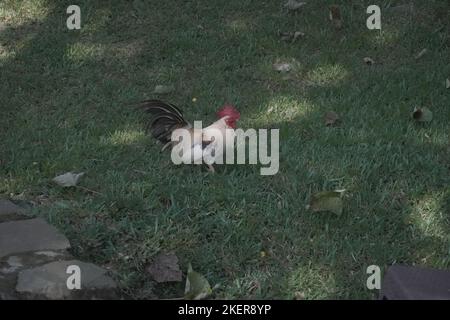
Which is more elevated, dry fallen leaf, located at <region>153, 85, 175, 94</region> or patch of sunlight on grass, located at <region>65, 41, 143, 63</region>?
patch of sunlight on grass, located at <region>65, 41, 143, 63</region>

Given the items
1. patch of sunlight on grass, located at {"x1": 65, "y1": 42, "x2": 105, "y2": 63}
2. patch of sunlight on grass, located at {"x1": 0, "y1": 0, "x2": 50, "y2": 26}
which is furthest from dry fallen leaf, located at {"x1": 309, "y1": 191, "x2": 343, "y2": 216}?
patch of sunlight on grass, located at {"x1": 0, "y1": 0, "x2": 50, "y2": 26}

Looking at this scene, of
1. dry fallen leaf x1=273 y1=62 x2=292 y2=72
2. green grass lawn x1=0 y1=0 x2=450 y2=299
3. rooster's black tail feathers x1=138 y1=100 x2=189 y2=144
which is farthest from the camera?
dry fallen leaf x1=273 y1=62 x2=292 y2=72

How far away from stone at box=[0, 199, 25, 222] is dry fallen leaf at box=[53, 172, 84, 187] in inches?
13.3

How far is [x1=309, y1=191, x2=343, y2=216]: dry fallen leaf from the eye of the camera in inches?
142

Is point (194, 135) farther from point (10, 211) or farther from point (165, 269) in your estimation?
point (10, 211)

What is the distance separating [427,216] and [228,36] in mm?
2724

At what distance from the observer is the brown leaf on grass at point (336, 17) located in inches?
229

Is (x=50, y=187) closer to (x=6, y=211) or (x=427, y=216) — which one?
(x=6, y=211)

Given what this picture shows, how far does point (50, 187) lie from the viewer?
392cm

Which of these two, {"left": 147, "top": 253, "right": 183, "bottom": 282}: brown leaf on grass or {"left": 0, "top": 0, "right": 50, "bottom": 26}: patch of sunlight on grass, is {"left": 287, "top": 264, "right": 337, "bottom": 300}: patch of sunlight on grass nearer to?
{"left": 147, "top": 253, "right": 183, "bottom": 282}: brown leaf on grass

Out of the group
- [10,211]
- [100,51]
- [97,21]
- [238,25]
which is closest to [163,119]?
[10,211]

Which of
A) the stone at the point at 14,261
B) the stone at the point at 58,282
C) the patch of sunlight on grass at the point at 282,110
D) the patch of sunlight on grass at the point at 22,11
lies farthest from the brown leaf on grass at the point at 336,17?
the stone at the point at 14,261
